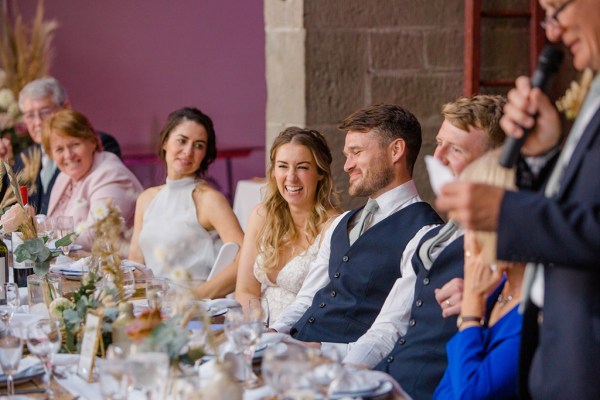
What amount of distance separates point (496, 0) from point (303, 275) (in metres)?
2.28

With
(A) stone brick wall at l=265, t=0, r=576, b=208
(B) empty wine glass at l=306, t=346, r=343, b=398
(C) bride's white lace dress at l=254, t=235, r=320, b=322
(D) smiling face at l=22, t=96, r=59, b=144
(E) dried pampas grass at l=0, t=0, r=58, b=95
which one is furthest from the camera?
(E) dried pampas grass at l=0, t=0, r=58, b=95

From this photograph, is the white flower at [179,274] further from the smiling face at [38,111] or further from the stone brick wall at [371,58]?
the smiling face at [38,111]

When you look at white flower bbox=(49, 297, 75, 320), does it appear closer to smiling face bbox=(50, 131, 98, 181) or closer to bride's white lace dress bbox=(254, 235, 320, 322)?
bride's white lace dress bbox=(254, 235, 320, 322)

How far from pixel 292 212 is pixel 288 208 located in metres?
0.04

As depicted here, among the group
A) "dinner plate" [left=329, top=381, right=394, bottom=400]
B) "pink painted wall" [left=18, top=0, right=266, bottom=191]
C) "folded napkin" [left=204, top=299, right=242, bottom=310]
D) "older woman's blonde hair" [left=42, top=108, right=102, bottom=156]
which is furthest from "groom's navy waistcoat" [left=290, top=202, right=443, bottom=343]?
"pink painted wall" [left=18, top=0, right=266, bottom=191]

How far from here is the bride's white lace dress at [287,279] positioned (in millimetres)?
3562

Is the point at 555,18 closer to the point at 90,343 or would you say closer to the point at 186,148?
the point at 90,343

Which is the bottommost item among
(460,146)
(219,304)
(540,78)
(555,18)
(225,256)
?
(225,256)

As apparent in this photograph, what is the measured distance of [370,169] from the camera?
322cm

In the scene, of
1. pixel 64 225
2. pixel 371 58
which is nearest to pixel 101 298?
pixel 64 225

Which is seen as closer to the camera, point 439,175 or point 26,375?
point 439,175

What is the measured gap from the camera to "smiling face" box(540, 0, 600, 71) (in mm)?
1771

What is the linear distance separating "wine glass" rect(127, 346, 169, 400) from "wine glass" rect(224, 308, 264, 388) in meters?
0.30

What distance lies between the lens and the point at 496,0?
5.12 metres
